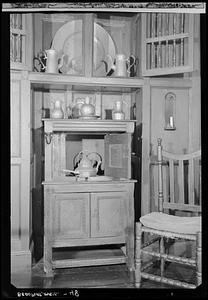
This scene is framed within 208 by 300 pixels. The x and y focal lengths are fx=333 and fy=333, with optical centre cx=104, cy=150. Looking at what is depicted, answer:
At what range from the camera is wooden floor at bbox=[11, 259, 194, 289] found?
2.24 m

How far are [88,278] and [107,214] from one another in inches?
18.3

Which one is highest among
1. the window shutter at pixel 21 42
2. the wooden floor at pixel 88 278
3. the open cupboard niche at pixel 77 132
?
the window shutter at pixel 21 42

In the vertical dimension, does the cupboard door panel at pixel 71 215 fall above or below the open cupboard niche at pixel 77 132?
below

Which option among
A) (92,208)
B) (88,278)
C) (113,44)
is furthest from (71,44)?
(88,278)

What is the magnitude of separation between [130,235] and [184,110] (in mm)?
1138

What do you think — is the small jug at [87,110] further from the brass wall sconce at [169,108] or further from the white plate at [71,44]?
the brass wall sconce at [169,108]

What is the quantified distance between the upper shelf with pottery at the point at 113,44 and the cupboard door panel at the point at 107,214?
3.18 ft

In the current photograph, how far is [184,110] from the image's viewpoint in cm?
282

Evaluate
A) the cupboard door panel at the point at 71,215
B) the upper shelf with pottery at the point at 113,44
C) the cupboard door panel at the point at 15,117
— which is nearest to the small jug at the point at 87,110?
the upper shelf with pottery at the point at 113,44

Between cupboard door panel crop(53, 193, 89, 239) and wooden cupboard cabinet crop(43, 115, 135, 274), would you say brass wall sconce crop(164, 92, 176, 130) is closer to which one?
wooden cupboard cabinet crop(43, 115, 135, 274)

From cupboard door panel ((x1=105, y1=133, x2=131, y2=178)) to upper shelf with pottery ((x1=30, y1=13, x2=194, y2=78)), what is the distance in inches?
20.9

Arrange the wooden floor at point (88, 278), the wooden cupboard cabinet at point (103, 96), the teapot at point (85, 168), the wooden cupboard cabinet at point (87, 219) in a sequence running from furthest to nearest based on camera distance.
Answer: the teapot at point (85, 168) → the wooden cupboard cabinet at point (103, 96) → the wooden cupboard cabinet at point (87, 219) → the wooden floor at point (88, 278)

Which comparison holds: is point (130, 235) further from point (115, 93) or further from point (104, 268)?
point (115, 93)

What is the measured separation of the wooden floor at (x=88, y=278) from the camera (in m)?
2.24
